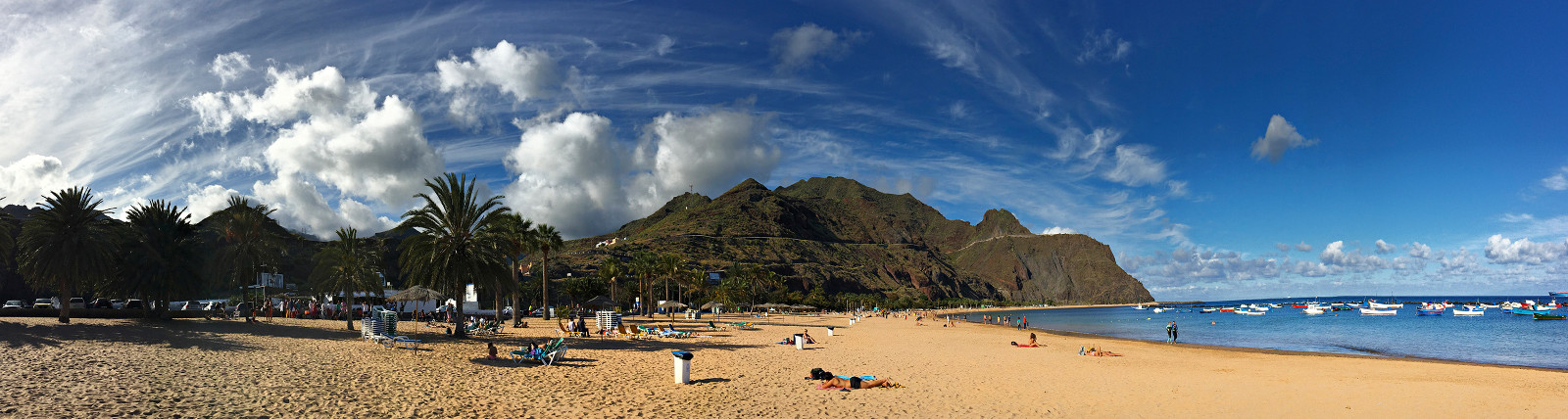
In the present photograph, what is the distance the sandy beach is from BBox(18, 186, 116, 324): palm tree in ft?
9.49

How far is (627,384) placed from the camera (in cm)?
1470

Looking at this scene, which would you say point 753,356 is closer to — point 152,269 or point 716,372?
point 716,372

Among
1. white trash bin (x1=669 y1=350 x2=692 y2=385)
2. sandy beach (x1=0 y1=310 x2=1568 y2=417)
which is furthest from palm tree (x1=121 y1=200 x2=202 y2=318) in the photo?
white trash bin (x1=669 y1=350 x2=692 y2=385)

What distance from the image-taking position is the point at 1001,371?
19.3 metres

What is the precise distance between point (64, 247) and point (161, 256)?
11.1 feet

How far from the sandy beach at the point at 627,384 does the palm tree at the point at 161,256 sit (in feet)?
15.6

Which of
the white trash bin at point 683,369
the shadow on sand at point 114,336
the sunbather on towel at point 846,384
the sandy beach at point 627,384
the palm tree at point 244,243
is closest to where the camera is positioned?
the sandy beach at point 627,384

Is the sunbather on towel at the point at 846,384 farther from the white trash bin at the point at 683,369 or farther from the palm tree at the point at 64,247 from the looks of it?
the palm tree at the point at 64,247

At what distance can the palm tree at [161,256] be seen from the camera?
27.1 meters

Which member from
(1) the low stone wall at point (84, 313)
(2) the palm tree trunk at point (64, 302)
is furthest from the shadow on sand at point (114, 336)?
(1) the low stone wall at point (84, 313)

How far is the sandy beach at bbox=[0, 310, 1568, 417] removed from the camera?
36.9ft

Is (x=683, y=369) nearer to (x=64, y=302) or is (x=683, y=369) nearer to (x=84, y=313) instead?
(x=64, y=302)

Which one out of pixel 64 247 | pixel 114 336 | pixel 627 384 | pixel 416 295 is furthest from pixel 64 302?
pixel 627 384

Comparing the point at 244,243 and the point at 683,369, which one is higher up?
the point at 244,243
